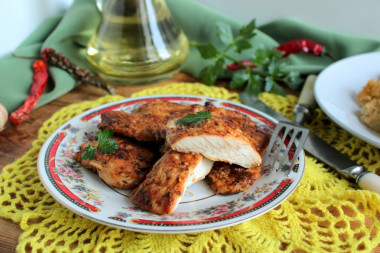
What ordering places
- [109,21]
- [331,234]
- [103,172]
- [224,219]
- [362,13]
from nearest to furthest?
[224,219] → [331,234] → [103,172] → [109,21] → [362,13]

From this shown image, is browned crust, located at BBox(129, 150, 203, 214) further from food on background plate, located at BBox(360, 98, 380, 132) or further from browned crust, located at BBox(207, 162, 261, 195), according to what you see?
food on background plate, located at BBox(360, 98, 380, 132)

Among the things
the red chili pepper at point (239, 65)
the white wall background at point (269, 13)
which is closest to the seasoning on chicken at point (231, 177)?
the red chili pepper at point (239, 65)

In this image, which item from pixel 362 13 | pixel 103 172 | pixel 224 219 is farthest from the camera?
pixel 362 13

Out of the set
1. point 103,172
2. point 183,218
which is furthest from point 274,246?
point 103,172

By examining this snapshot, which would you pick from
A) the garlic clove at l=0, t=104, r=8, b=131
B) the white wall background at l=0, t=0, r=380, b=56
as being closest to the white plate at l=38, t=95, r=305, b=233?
the garlic clove at l=0, t=104, r=8, b=131

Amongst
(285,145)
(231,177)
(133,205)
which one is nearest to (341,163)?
(285,145)

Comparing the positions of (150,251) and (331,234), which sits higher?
(150,251)

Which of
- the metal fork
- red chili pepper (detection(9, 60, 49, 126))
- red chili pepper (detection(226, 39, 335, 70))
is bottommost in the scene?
red chili pepper (detection(226, 39, 335, 70))

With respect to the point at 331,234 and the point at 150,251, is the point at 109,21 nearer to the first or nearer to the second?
the point at 150,251
